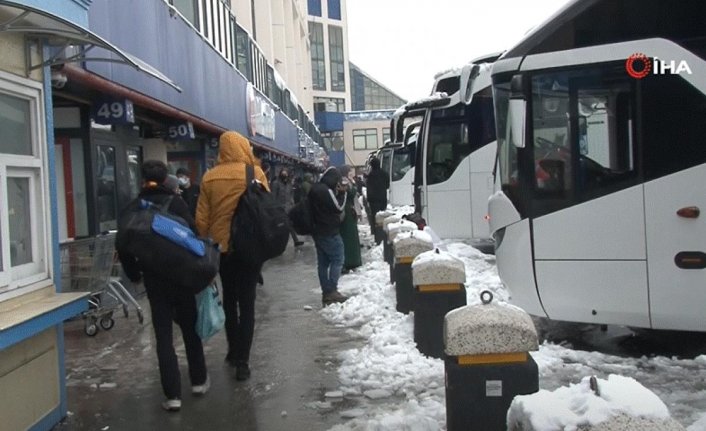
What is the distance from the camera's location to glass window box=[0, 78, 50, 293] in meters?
5.08

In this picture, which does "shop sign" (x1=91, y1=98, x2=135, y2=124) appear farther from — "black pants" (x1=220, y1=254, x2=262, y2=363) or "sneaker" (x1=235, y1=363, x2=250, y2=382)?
"sneaker" (x1=235, y1=363, x2=250, y2=382)

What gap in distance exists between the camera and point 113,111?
32.7 ft

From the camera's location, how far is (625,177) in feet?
23.1

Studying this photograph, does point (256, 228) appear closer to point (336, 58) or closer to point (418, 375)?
point (418, 375)

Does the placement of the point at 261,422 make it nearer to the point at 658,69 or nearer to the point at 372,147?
the point at 658,69

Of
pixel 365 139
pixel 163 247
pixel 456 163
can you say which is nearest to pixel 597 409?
pixel 163 247

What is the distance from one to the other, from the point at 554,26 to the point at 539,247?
2.11m

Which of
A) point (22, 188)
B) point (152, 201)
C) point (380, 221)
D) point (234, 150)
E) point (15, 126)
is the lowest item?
point (380, 221)

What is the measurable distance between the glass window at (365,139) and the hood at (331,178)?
225 feet

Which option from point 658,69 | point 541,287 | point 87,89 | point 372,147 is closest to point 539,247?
point 541,287

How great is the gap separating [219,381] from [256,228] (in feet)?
4.93

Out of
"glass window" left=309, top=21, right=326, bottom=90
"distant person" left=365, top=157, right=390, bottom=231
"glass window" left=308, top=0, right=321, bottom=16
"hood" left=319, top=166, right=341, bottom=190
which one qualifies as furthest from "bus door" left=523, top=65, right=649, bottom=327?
"glass window" left=308, top=0, right=321, bottom=16

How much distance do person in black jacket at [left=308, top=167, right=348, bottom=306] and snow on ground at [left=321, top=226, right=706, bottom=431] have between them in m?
1.18

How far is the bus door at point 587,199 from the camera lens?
7.04 meters
